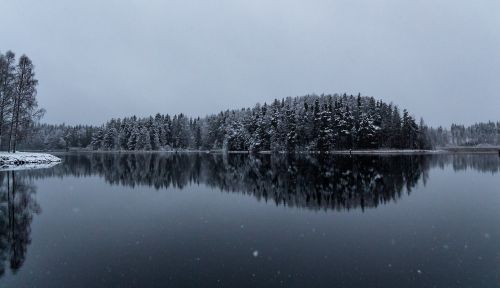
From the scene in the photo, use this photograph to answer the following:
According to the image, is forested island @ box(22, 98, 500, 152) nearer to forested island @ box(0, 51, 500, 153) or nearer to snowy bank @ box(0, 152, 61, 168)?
forested island @ box(0, 51, 500, 153)

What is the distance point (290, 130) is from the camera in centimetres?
10744

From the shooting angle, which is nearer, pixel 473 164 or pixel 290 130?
pixel 473 164

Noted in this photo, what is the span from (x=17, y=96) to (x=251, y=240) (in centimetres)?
5212

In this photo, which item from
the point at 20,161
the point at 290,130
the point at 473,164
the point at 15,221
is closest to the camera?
the point at 15,221

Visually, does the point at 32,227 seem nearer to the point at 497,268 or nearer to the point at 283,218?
the point at 283,218

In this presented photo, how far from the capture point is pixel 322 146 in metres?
103

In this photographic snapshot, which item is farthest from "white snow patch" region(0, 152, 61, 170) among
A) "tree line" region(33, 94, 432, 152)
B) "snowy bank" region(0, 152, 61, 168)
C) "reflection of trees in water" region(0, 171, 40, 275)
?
"tree line" region(33, 94, 432, 152)

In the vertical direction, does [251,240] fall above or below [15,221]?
below

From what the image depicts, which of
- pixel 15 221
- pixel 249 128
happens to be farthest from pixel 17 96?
pixel 249 128

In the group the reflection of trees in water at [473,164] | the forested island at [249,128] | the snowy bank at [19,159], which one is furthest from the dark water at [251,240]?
the forested island at [249,128]

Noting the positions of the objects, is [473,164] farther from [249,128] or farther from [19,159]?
[249,128]

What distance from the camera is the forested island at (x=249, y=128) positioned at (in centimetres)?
5203

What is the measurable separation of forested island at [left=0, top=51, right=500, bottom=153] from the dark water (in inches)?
1401

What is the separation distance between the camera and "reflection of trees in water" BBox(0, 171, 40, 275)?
34.5 ft
